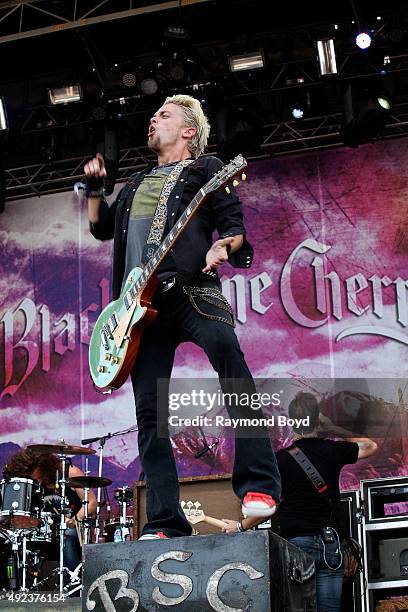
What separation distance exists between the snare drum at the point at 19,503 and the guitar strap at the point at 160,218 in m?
Answer: 4.86

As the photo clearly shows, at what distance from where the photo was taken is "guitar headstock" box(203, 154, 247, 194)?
137 inches

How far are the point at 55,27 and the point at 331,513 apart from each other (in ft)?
20.4

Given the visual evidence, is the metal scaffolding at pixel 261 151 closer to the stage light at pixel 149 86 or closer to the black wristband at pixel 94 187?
the stage light at pixel 149 86

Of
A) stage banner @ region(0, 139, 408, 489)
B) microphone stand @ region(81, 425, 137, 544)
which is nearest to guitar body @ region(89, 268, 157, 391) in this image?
microphone stand @ region(81, 425, 137, 544)

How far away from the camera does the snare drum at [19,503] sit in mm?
7977

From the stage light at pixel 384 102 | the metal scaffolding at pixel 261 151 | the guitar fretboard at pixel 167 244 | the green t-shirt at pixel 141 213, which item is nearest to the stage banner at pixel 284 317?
the metal scaffolding at pixel 261 151

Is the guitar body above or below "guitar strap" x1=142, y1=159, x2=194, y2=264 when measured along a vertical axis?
below

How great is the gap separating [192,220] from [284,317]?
23.2 ft

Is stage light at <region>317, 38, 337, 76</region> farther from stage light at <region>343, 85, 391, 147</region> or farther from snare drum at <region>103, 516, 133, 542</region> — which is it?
snare drum at <region>103, 516, 133, 542</region>

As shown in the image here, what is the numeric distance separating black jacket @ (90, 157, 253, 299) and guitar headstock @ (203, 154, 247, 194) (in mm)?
86

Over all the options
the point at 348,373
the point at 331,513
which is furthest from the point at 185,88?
the point at 331,513

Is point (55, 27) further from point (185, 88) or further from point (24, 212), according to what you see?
point (24, 212)

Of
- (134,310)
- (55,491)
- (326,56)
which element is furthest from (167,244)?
(326,56)

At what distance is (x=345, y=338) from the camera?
34.3 feet
